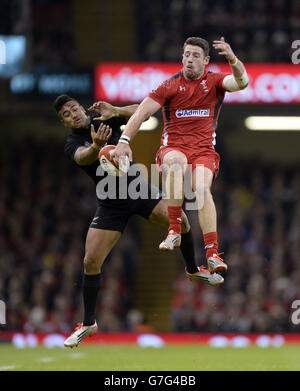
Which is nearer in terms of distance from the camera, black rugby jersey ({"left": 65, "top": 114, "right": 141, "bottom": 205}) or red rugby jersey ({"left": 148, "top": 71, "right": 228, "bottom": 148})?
red rugby jersey ({"left": 148, "top": 71, "right": 228, "bottom": 148})

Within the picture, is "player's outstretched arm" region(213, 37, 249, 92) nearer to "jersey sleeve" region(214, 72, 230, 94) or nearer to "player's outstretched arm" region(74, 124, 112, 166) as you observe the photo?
"jersey sleeve" region(214, 72, 230, 94)

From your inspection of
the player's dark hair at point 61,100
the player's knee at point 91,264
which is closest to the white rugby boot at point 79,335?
the player's knee at point 91,264

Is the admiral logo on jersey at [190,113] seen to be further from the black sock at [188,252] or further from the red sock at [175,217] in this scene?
the black sock at [188,252]

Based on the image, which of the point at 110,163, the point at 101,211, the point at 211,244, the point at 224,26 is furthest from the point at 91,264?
the point at 224,26

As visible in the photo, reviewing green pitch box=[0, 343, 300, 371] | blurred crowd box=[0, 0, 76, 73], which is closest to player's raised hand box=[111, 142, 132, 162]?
green pitch box=[0, 343, 300, 371]

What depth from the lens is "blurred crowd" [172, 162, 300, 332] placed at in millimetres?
17172

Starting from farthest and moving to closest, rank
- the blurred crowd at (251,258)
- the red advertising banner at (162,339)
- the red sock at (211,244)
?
the blurred crowd at (251,258), the red advertising banner at (162,339), the red sock at (211,244)

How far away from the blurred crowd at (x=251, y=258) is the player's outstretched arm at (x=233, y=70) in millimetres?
8460

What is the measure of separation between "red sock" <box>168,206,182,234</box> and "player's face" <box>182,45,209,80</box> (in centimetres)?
139

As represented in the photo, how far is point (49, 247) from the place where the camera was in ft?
61.5

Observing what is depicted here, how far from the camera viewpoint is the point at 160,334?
17.1 meters

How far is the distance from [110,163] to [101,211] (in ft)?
3.00

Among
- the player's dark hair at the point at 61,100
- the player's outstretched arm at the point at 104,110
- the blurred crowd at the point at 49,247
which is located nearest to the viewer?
the player's outstretched arm at the point at 104,110

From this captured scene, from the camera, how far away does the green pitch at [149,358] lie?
1099 centimetres
